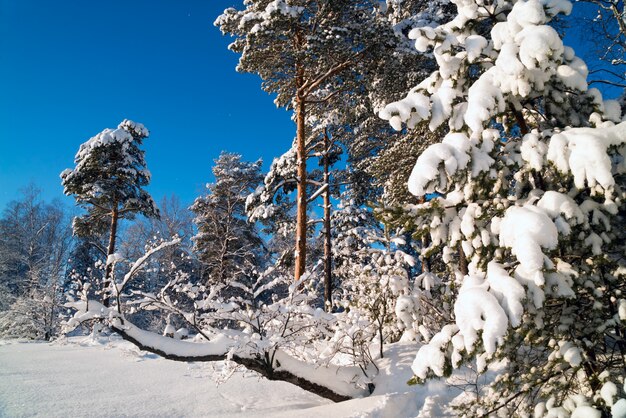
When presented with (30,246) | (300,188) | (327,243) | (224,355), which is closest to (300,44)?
(300,188)

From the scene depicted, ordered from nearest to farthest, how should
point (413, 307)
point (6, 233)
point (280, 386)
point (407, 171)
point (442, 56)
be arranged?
1. point (442, 56)
2. point (413, 307)
3. point (280, 386)
4. point (407, 171)
5. point (6, 233)

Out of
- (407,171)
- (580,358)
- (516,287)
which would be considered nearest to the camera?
(516,287)

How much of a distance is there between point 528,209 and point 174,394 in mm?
5722

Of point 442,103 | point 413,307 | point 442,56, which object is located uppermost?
point 442,56

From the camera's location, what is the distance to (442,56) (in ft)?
9.17

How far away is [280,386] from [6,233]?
3188 cm

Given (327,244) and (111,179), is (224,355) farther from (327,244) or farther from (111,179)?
(111,179)

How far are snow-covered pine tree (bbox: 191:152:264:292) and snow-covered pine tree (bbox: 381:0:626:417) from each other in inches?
680

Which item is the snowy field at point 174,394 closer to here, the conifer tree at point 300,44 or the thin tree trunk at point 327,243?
the conifer tree at point 300,44

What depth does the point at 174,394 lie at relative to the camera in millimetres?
5508

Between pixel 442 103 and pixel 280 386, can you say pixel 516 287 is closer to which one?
pixel 442 103

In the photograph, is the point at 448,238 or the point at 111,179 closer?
the point at 448,238

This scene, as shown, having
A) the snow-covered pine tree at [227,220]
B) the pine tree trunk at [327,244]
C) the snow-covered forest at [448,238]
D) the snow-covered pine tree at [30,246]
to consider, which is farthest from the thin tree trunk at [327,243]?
the snow-covered pine tree at [30,246]

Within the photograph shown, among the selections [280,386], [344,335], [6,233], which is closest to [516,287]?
[344,335]
